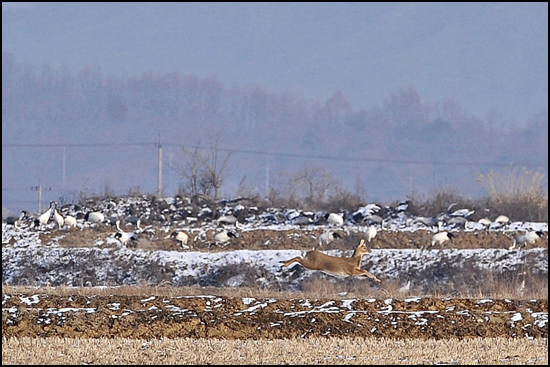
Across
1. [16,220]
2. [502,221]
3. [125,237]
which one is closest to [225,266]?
[125,237]

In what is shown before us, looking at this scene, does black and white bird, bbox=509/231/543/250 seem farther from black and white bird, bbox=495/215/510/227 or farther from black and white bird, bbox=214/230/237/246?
black and white bird, bbox=214/230/237/246

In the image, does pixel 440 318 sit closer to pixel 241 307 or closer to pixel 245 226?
pixel 241 307

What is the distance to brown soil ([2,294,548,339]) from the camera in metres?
13.5

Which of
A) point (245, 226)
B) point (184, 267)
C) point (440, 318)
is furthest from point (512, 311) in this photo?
point (245, 226)

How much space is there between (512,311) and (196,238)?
20.4 metres

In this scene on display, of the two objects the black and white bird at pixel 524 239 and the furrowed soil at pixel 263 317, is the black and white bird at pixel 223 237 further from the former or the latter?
the furrowed soil at pixel 263 317

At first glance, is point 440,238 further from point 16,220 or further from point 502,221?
point 16,220

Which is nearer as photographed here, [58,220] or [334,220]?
[58,220]

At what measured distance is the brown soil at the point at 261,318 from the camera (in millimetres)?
13508

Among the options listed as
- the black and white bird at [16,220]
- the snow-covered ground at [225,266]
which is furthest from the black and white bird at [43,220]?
the snow-covered ground at [225,266]

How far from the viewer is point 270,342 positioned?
12125 mm

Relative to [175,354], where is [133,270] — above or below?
below

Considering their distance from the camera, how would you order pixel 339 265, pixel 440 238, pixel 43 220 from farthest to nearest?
1. pixel 43 220
2. pixel 440 238
3. pixel 339 265

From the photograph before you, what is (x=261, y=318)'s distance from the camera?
46.5 ft
